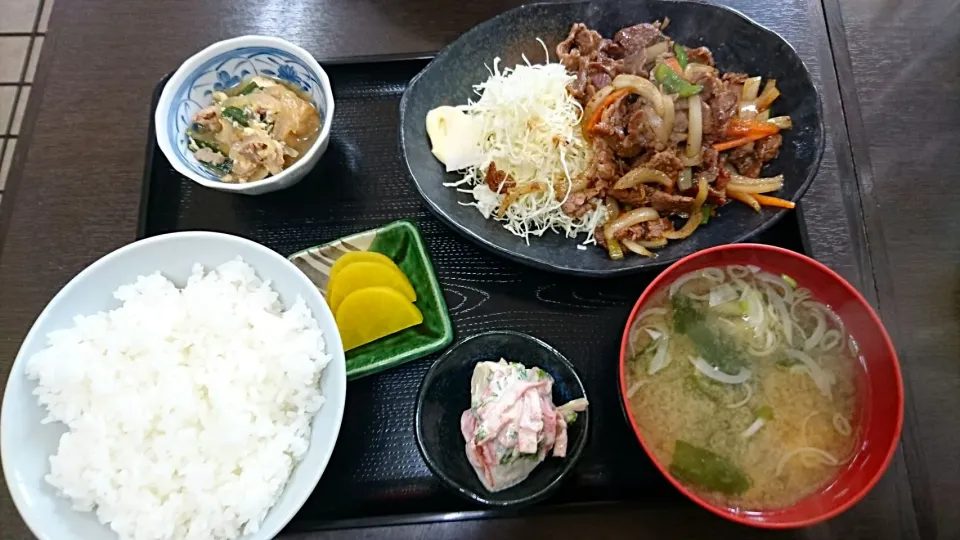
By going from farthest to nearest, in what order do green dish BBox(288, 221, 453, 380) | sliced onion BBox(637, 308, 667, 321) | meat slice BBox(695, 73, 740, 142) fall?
1. meat slice BBox(695, 73, 740, 142)
2. green dish BBox(288, 221, 453, 380)
3. sliced onion BBox(637, 308, 667, 321)

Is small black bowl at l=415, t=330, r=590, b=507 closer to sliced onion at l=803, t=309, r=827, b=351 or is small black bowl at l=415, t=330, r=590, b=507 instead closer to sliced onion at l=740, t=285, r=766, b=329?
sliced onion at l=740, t=285, r=766, b=329

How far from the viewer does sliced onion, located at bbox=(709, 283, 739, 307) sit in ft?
5.40

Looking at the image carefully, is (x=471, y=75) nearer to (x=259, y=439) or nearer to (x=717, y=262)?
(x=717, y=262)

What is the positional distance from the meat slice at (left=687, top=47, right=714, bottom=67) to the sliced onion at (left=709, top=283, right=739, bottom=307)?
0.85 meters

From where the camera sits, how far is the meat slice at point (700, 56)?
206 cm

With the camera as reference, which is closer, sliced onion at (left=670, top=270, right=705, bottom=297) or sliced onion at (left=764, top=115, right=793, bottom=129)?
sliced onion at (left=670, top=270, right=705, bottom=297)

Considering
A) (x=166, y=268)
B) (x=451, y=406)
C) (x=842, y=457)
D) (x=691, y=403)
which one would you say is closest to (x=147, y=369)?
(x=166, y=268)

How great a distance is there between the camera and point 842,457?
1500 mm

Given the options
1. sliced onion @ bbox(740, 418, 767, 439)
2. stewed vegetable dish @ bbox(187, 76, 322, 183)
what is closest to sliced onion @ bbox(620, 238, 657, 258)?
sliced onion @ bbox(740, 418, 767, 439)

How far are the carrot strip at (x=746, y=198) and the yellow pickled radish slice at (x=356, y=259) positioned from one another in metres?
1.06

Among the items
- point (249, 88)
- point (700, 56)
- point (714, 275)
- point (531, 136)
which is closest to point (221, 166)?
point (249, 88)

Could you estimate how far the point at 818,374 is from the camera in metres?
1.58

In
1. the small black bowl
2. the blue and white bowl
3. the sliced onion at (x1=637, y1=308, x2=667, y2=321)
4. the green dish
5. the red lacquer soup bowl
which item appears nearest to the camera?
the red lacquer soup bowl

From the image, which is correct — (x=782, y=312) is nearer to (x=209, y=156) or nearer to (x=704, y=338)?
(x=704, y=338)
